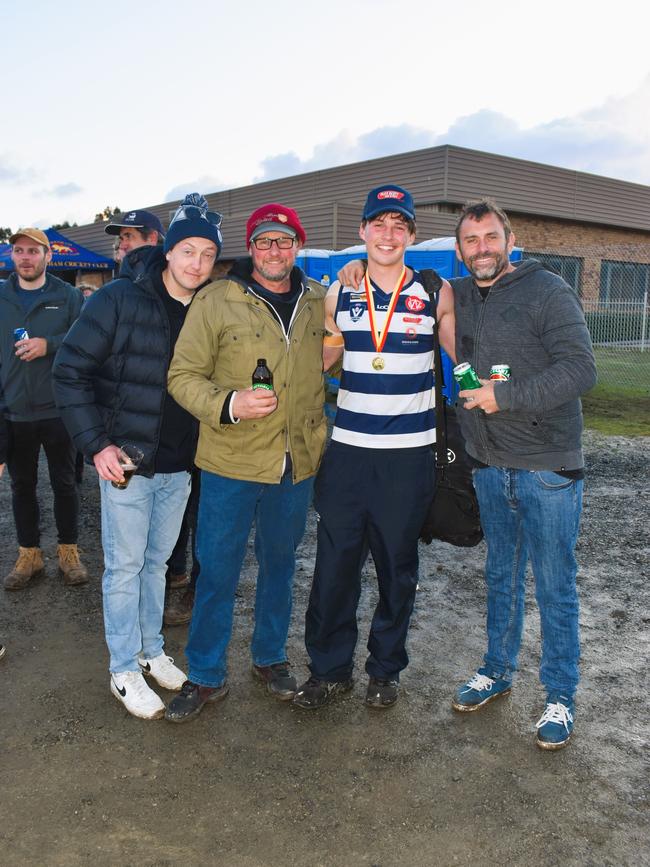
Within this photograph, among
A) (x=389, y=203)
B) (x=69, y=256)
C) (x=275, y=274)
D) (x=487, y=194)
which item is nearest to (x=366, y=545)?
(x=275, y=274)

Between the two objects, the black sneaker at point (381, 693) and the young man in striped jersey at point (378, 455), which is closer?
the young man in striped jersey at point (378, 455)

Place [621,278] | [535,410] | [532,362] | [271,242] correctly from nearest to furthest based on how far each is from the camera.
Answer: [535,410]
[532,362]
[271,242]
[621,278]

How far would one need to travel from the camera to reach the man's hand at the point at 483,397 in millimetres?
3023

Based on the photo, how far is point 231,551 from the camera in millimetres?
3455

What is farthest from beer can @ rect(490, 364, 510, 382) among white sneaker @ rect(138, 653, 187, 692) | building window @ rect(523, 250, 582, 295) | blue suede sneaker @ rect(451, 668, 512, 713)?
building window @ rect(523, 250, 582, 295)

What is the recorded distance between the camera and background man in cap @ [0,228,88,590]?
5012 mm

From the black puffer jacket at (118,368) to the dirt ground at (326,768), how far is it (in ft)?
4.26

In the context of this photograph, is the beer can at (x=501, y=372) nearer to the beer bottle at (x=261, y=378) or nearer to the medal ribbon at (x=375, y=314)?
the medal ribbon at (x=375, y=314)

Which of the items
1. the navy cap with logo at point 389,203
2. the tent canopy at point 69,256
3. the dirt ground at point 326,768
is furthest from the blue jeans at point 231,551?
the tent canopy at point 69,256

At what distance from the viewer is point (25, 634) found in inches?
170

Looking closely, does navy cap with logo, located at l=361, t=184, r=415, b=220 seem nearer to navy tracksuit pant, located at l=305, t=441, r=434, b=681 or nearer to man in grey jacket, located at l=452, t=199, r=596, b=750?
man in grey jacket, located at l=452, t=199, r=596, b=750

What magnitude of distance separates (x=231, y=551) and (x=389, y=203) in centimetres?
182

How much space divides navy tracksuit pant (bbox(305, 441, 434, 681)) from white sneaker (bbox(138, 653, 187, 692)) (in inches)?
28.5

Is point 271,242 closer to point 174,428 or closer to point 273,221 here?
point 273,221
